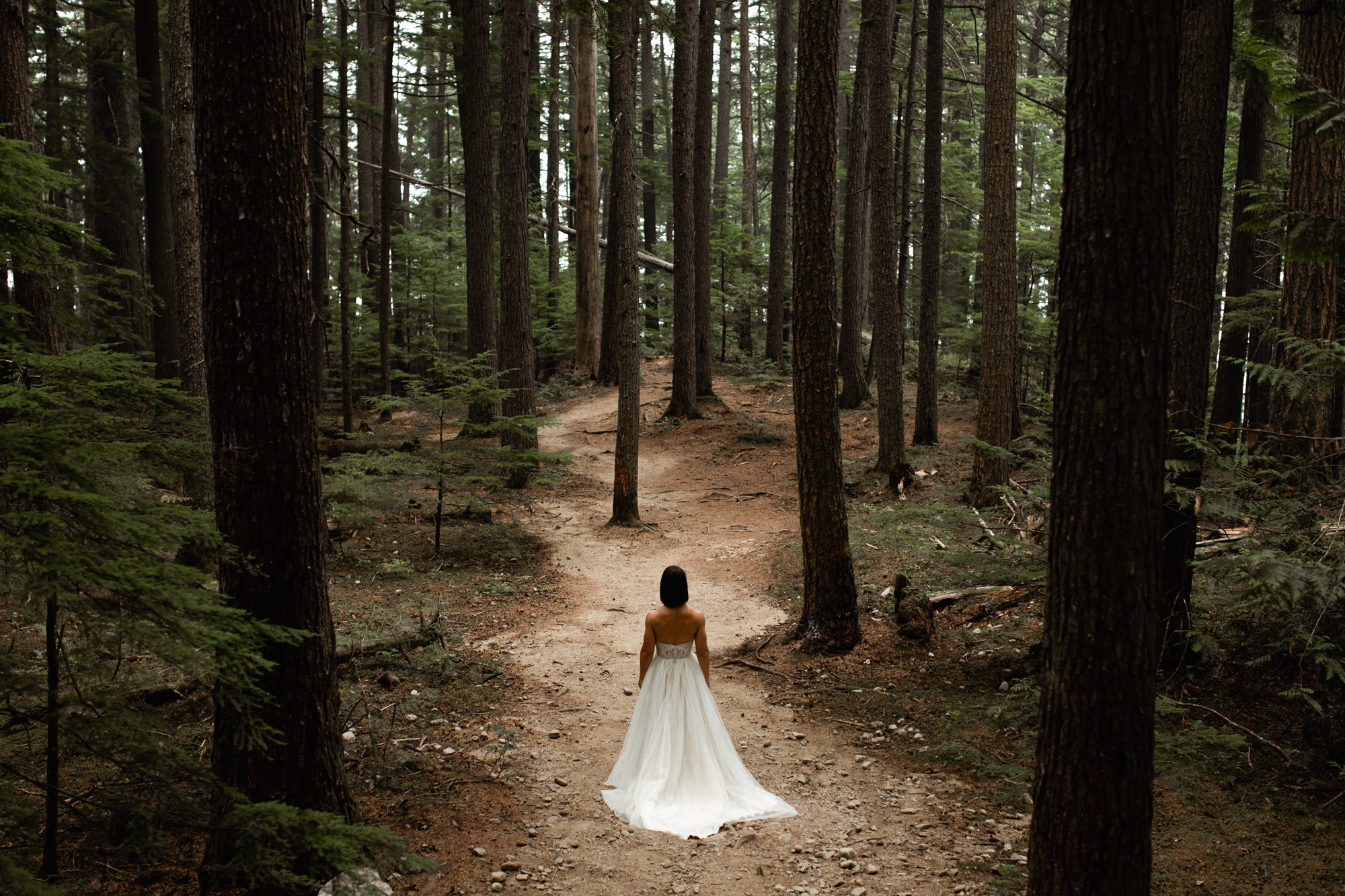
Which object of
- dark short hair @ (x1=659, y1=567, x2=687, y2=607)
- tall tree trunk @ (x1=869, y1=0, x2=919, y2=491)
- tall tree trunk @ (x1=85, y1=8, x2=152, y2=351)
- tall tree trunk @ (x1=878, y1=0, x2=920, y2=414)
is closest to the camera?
dark short hair @ (x1=659, y1=567, x2=687, y2=607)

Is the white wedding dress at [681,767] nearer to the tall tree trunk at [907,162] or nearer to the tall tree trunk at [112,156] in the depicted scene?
the tall tree trunk at [907,162]

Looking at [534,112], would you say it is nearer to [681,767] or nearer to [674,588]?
[674,588]

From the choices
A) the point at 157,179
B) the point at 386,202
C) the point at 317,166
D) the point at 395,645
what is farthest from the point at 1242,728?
the point at 317,166

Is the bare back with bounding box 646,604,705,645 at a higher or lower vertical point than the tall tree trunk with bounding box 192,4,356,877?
lower

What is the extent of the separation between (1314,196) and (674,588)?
350 inches

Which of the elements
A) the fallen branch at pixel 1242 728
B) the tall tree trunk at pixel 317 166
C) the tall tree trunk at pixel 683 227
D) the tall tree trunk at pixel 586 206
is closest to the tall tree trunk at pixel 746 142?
the tall tree trunk at pixel 586 206

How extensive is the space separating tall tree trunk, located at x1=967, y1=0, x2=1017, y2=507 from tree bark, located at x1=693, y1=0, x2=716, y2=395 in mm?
8409

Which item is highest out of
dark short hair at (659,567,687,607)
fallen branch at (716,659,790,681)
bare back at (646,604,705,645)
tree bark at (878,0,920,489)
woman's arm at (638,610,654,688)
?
tree bark at (878,0,920,489)

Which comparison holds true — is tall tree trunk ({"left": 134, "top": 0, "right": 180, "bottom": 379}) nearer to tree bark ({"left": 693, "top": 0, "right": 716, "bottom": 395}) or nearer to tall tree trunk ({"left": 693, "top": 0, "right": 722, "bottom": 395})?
tree bark ({"left": 693, "top": 0, "right": 716, "bottom": 395})

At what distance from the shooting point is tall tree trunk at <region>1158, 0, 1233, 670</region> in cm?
581

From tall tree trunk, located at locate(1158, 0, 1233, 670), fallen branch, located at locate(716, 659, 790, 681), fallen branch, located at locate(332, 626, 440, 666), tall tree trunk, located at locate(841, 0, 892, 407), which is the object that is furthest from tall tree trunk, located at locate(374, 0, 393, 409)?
tall tree trunk, located at locate(1158, 0, 1233, 670)

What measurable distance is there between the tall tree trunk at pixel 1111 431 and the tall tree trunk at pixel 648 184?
25.3 m

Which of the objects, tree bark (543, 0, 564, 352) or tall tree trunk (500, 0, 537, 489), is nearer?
tall tree trunk (500, 0, 537, 489)

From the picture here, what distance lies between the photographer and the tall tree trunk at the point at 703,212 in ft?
62.6
